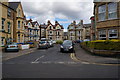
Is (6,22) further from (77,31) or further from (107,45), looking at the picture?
(77,31)

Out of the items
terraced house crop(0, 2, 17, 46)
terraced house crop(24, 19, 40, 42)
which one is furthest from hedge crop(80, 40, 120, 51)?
terraced house crop(24, 19, 40, 42)

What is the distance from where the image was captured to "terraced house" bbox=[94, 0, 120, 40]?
13.8 m

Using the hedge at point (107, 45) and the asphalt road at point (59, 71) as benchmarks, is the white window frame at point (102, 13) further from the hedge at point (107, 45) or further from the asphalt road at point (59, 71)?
the asphalt road at point (59, 71)

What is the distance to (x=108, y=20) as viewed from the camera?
14492mm

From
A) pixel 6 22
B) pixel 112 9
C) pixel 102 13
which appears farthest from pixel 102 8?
pixel 6 22

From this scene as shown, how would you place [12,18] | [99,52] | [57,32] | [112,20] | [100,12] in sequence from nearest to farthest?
[99,52] < [112,20] < [100,12] < [12,18] < [57,32]

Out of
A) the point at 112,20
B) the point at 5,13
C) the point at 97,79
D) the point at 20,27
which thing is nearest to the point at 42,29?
the point at 20,27

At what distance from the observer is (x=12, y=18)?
2539 cm

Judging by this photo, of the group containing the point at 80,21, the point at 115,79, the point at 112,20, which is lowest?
the point at 115,79

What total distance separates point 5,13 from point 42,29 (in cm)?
4116

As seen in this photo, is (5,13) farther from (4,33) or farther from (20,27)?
(20,27)

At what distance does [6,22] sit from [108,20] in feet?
60.1

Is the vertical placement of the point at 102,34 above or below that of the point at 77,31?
below

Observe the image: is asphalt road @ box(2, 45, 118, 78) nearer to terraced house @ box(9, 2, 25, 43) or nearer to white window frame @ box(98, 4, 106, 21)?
white window frame @ box(98, 4, 106, 21)
